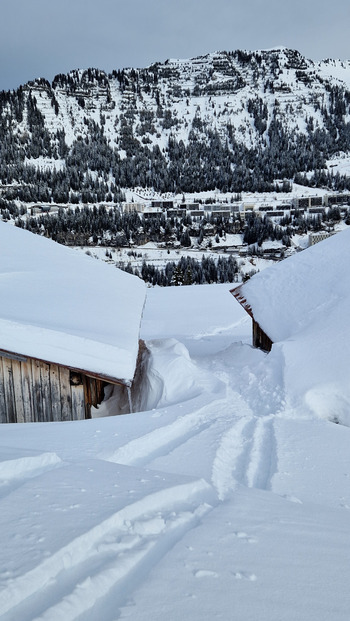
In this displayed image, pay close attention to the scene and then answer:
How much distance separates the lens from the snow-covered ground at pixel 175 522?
180 cm

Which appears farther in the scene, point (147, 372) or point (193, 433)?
point (147, 372)

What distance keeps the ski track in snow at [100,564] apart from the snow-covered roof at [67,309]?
12.9ft

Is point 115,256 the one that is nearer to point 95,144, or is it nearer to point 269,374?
point 269,374

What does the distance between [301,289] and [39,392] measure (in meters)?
6.63

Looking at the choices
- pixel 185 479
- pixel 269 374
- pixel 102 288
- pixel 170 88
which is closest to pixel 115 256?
pixel 102 288

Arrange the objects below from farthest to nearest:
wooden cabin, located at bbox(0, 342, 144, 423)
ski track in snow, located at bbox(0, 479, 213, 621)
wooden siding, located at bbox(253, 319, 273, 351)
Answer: wooden siding, located at bbox(253, 319, 273, 351), wooden cabin, located at bbox(0, 342, 144, 423), ski track in snow, located at bbox(0, 479, 213, 621)

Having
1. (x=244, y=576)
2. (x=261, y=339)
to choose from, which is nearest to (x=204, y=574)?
(x=244, y=576)

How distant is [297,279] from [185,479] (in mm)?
8624

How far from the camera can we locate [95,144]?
137000mm

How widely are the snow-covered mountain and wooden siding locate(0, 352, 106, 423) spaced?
343 feet

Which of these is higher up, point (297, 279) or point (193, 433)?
point (297, 279)

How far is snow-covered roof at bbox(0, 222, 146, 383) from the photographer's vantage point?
6559mm

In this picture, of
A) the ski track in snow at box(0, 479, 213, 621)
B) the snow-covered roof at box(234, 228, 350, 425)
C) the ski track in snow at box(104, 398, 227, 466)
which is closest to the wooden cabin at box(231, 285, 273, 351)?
the snow-covered roof at box(234, 228, 350, 425)

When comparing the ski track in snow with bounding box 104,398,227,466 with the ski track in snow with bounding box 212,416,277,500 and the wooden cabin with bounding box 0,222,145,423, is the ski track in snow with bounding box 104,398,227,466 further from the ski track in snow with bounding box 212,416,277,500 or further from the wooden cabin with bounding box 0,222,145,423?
the wooden cabin with bounding box 0,222,145,423
